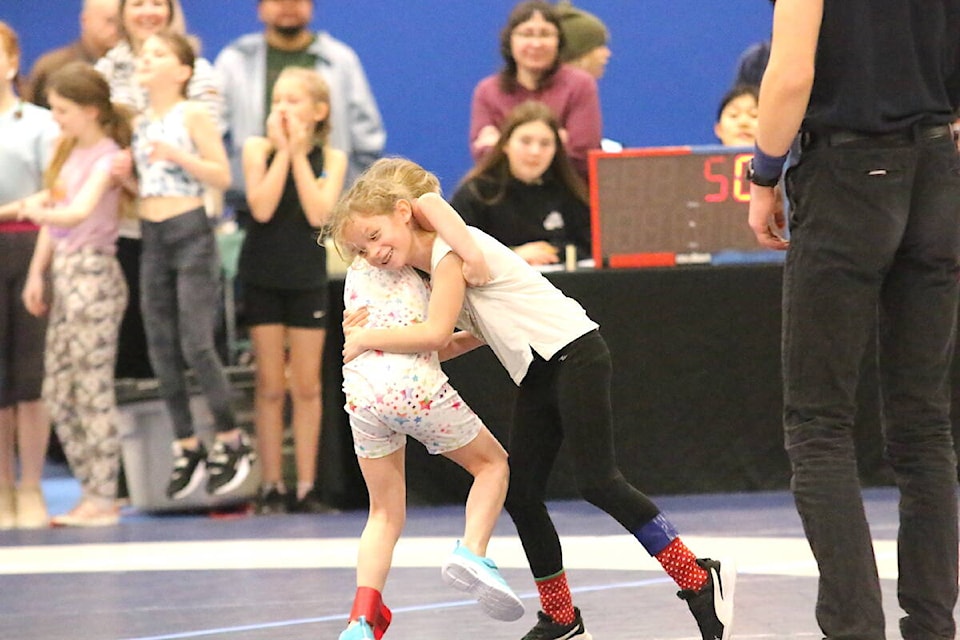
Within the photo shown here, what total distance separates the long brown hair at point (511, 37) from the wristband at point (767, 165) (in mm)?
4130

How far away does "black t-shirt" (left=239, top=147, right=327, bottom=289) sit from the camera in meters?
6.61

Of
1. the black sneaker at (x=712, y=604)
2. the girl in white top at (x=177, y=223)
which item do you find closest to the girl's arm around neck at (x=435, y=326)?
the black sneaker at (x=712, y=604)

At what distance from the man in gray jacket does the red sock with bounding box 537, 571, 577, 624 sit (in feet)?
11.6

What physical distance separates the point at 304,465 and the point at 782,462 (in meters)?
2.01

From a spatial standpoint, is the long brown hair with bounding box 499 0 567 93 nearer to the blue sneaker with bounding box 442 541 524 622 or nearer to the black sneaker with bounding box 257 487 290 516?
the black sneaker with bounding box 257 487 290 516

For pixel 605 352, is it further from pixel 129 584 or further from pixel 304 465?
pixel 304 465

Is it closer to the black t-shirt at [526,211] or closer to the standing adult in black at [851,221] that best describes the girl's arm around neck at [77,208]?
the black t-shirt at [526,211]

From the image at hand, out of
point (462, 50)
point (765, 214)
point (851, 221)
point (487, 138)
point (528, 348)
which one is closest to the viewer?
point (851, 221)

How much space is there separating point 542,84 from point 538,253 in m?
0.97

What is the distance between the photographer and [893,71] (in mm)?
3086

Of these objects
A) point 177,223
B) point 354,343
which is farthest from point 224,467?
point 354,343

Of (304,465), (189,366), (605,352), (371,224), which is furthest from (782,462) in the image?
(371,224)

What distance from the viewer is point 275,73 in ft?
23.5

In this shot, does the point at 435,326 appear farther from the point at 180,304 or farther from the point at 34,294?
the point at 34,294
